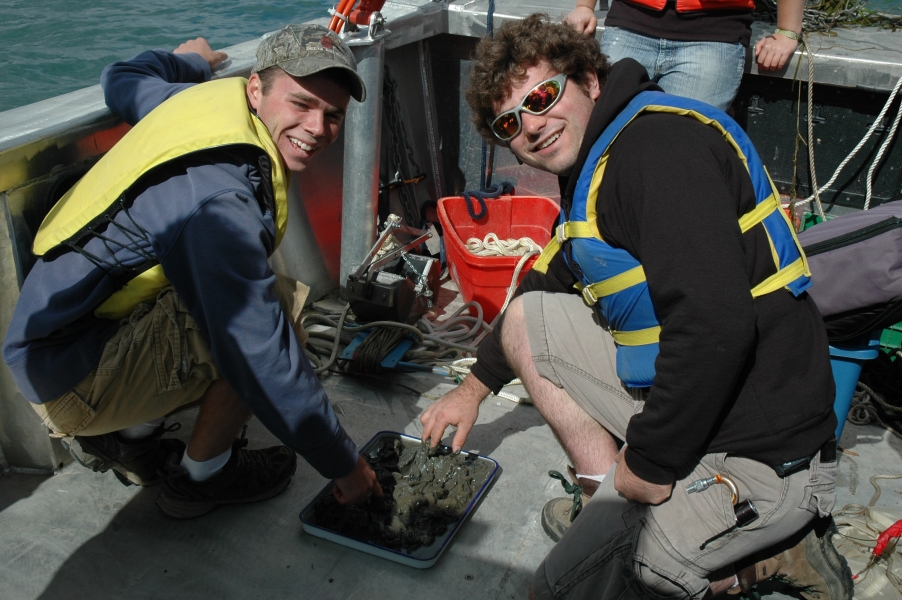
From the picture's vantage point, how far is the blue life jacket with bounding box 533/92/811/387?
1.78 metres

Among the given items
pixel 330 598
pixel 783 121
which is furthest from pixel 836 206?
pixel 330 598

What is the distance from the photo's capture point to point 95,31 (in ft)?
28.2

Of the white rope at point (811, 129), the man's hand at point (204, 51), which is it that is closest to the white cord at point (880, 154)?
the white rope at point (811, 129)

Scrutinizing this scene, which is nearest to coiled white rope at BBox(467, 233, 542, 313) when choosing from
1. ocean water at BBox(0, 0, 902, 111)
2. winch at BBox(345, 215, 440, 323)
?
winch at BBox(345, 215, 440, 323)

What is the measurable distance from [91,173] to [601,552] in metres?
1.79

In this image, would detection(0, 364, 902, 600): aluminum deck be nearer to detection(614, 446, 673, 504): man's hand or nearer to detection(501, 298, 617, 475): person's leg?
detection(501, 298, 617, 475): person's leg

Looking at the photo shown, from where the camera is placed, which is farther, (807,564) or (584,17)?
(584,17)

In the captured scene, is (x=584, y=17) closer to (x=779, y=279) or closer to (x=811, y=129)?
(x=811, y=129)

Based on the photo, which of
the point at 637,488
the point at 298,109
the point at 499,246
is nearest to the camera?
the point at 637,488

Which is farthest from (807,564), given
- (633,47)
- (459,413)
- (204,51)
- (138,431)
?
(204,51)

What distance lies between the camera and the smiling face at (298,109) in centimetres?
216

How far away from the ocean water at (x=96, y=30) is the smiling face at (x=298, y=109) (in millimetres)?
5420

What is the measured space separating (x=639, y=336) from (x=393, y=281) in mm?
1737

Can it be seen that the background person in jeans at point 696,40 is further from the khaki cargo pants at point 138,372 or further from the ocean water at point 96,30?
the ocean water at point 96,30
